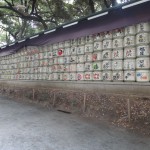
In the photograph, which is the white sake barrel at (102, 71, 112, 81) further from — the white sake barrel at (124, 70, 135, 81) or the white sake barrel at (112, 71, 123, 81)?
the white sake barrel at (124, 70, 135, 81)

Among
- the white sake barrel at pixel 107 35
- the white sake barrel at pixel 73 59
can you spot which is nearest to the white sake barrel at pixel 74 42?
the white sake barrel at pixel 73 59

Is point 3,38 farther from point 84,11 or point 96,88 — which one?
point 96,88

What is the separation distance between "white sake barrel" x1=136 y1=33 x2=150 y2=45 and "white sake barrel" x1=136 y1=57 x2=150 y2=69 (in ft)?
1.68

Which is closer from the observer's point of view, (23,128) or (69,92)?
(23,128)

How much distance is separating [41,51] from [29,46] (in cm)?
139

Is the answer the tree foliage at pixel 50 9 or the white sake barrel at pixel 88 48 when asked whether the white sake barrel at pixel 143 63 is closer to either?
the white sake barrel at pixel 88 48

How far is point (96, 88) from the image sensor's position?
29.2 ft

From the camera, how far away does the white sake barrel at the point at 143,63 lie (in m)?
7.11

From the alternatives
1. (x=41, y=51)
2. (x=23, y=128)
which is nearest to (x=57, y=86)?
(x=41, y=51)

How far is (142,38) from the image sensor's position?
727 centimetres

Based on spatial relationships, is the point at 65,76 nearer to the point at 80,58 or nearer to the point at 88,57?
the point at 80,58

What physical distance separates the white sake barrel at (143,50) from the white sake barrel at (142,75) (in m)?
0.53

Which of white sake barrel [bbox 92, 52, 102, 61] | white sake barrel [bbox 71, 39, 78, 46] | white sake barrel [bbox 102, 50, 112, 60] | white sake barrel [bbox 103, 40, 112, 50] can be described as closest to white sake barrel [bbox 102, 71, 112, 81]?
white sake barrel [bbox 102, 50, 112, 60]

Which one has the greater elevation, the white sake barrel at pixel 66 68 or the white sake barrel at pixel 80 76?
the white sake barrel at pixel 66 68
